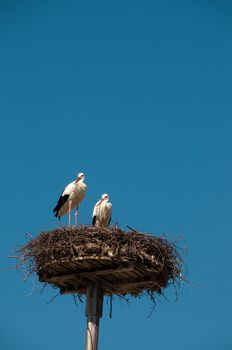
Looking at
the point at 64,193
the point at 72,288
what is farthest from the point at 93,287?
the point at 64,193

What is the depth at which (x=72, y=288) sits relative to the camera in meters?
16.7

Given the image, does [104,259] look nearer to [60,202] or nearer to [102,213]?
[102,213]

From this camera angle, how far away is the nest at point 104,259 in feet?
51.0

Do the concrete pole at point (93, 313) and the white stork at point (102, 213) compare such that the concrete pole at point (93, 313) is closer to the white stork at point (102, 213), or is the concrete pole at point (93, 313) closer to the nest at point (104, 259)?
the nest at point (104, 259)

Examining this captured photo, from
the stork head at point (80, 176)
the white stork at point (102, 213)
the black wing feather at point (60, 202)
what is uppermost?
the stork head at point (80, 176)

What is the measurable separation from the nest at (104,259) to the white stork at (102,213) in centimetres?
261

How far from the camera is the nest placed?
1554 centimetres

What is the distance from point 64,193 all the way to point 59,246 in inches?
176

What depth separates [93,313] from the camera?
16062 millimetres

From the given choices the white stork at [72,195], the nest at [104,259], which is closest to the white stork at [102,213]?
the white stork at [72,195]

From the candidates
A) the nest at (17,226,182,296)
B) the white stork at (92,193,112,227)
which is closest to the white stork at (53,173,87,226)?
the white stork at (92,193,112,227)

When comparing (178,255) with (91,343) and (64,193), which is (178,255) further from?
(64,193)

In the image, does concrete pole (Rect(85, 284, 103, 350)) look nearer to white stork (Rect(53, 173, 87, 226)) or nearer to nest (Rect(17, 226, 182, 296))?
nest (Rect(17, 226, 182, 296))

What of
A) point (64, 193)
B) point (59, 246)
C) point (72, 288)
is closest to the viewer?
point (59, 246)
